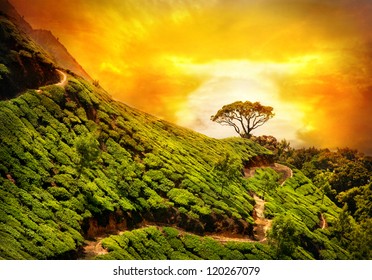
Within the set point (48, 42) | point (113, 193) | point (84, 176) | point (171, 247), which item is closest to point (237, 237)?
point (171, 247)

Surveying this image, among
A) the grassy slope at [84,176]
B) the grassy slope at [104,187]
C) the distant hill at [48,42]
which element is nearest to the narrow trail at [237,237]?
the grassy slope at [104,187]

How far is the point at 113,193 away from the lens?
24.8 m

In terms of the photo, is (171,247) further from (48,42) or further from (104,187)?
(48,42)

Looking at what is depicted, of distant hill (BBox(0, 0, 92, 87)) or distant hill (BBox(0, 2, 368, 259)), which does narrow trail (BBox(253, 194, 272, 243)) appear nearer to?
distant hill (BBox(0, 2, 368, 259))

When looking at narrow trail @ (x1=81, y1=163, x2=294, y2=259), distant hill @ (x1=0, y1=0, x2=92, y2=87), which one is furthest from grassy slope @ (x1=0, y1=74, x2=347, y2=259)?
distant hill @ (x1=0, y1=0, x2=92, y2=87)

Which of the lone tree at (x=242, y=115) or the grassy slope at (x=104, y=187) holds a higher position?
the lone tree at (x=242, y=115)

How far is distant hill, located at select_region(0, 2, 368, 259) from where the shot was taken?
2038 cm

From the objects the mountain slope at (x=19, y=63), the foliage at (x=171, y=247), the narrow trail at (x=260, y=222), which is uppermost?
the mountain slope at (x=19, y=63)

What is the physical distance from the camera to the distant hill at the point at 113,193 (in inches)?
802

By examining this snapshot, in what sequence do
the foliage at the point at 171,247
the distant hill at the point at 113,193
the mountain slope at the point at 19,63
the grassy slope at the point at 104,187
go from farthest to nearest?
the mountain slope at the point at 19,63, the foliage at the point at 171,247, the distant hill at the point at 113,193, the grassy slope at the point at 104,187

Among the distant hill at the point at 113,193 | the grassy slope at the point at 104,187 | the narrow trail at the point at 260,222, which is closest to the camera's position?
the grassy slope at the point at 104,187

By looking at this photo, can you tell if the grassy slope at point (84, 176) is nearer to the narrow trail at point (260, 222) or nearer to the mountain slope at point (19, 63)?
the narrow trail at point (260, 222)

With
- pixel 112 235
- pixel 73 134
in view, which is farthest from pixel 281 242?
pixel 73 134

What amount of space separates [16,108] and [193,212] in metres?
12.5
